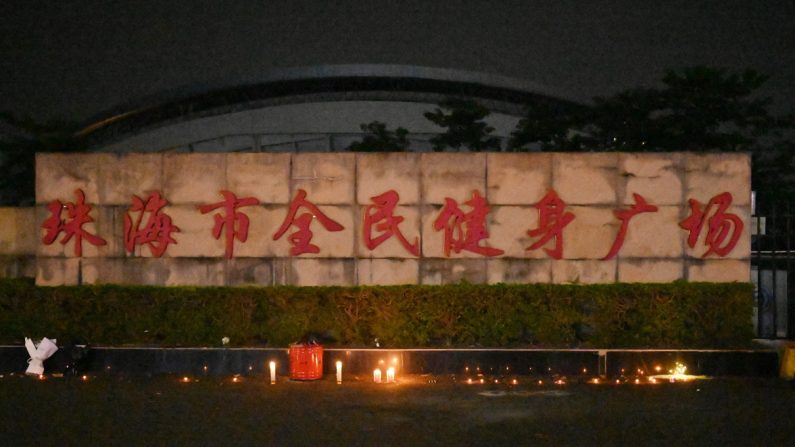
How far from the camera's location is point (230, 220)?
412 inches

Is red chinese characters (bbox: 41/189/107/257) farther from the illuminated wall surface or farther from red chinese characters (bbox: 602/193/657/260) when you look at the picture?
red chinese characters (bbox: 602/193/657/260)

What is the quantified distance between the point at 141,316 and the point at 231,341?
1.10 meters

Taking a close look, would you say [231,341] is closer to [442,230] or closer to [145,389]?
[145,389]

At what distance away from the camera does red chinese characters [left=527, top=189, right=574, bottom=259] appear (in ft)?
33.9

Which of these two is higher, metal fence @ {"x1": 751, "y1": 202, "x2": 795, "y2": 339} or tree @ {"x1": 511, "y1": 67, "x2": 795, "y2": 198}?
tree @ {"x1": 511, "y1": 67, "x2": 795, "y2": 198}

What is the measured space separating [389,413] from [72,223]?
17.5 ft

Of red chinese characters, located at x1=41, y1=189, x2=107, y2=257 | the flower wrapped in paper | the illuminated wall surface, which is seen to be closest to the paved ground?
the flower wrapped in paper

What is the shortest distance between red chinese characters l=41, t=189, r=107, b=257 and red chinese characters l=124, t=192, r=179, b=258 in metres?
0.35

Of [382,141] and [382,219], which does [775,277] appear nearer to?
[382,219]

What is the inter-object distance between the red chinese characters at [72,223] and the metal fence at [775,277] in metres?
8.16

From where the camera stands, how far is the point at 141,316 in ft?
32.4

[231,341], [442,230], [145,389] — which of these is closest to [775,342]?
[442,230]

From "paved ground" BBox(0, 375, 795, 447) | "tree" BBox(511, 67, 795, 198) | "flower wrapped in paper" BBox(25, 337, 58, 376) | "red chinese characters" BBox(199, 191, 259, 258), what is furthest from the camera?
"tree" BBox(511, 67, 795, 198)

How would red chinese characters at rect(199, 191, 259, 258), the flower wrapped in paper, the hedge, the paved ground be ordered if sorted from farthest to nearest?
1. red chinese characters at rect(199, 191, 259, 258)
2. the hedge
3. the flower wrapped in paper
4. the paved ground
